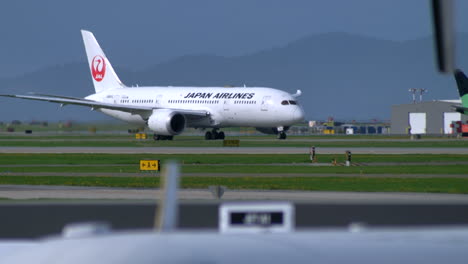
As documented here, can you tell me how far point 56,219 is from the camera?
15172 millimetres

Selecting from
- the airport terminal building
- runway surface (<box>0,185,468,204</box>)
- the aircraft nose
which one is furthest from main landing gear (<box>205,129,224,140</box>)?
the airport terminal building

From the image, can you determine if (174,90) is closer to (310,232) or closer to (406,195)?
(406,195)

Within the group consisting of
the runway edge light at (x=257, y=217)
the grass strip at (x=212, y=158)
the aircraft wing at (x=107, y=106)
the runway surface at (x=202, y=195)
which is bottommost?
the runway surface at (x=202, y=195)

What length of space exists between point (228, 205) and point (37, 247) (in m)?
1.12

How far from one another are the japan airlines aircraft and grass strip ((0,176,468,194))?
39852 millimetres

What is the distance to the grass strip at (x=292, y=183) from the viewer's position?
32.0 metres

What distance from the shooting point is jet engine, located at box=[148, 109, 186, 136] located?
251 feet

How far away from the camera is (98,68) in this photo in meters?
95.3

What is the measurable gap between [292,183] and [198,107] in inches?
1933

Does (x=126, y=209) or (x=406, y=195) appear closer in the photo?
(x=126, y=209)

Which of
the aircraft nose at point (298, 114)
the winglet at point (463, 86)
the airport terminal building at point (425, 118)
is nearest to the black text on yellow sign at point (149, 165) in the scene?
the aircraft nose at point (298, 114)

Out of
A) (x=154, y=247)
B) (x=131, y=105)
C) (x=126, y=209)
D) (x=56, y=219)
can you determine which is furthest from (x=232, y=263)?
(x=131, y=105)

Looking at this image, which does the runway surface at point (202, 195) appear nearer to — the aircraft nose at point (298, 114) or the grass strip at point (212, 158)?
the grass strip at point (212, 158)

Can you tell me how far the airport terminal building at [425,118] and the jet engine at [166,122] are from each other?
6244cm
